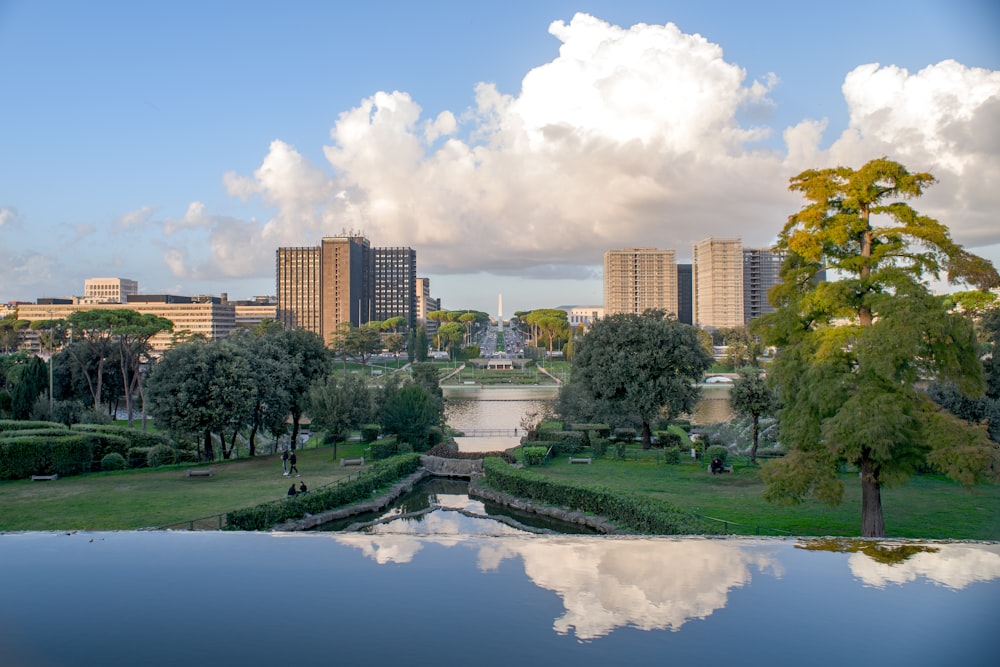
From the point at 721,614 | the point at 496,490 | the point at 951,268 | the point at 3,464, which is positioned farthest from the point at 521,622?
the point at 3,464

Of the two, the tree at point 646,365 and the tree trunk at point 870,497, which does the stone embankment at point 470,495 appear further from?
the tree at point 646,365

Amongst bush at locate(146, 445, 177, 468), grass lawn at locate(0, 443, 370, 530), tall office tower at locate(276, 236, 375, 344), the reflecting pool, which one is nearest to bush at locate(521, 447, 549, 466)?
grass lawn at locate(0, 443, 370, 530)

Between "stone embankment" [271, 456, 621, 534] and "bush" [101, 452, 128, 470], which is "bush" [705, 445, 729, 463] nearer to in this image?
"stone embankment" [271, 456, 621, 534]

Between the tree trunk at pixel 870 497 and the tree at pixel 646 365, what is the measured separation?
15326 mm

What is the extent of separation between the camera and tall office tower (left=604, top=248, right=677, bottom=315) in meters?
196

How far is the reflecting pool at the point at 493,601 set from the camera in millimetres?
7617

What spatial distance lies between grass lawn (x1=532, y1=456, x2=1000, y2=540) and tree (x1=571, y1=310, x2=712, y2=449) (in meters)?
5.21

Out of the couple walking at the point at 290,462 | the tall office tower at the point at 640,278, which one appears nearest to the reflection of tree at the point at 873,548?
the couple walking at the point at 290,462

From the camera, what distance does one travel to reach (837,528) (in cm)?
1577

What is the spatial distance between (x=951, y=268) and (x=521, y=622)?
482 inches

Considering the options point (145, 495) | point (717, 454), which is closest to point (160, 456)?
point (145, 495)

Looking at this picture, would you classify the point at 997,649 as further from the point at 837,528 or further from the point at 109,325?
the point at 109,325

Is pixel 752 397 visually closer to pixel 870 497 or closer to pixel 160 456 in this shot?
pixel 870 497

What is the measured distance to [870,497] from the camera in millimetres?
14852
